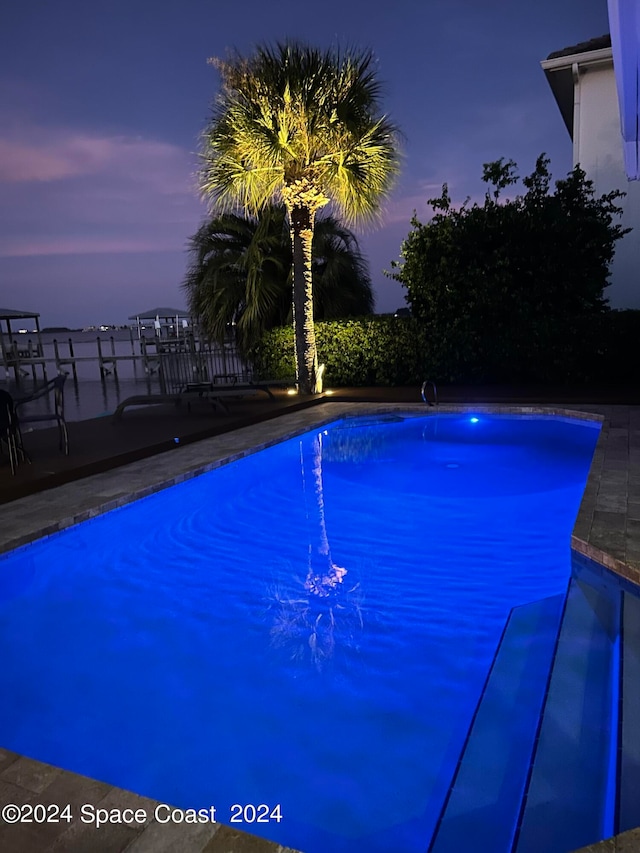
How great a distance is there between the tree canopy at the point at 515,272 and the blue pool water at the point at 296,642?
19.0ft

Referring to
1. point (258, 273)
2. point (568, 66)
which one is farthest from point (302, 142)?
point (568, 66)

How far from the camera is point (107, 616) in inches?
143

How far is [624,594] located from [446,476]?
10.9ft

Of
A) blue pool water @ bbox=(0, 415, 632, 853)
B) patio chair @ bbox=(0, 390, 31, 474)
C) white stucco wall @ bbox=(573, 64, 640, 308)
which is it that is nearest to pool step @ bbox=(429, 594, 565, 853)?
blue pool water @ bbox=(0, 415, 632, 853)

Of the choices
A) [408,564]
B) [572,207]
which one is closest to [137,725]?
[408,564]

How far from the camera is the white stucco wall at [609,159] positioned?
1334cm

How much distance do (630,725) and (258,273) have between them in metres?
12.6

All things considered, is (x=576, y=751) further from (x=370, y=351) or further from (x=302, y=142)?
(x=370, y=351)

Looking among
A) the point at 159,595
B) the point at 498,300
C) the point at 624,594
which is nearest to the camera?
the point at 624,594

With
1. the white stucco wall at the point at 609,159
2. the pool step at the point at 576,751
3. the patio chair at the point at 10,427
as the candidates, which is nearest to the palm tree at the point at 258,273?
the white stucco wall at the point at 609,159

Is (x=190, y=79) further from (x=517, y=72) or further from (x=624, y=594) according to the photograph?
(x=624, y=594)

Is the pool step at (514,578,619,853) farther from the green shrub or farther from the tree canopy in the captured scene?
the green shrub

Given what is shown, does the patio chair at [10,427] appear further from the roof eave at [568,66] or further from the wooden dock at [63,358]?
the roof eave at [568,66]

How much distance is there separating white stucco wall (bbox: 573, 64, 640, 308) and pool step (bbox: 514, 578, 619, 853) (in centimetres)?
1320
